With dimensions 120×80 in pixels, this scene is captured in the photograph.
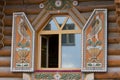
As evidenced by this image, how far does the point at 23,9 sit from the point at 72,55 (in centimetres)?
155

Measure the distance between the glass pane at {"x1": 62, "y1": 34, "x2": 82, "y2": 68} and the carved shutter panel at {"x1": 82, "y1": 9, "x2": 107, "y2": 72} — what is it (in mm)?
211

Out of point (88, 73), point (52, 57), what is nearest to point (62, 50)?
point (52, 57)

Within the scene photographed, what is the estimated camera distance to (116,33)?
8250mm

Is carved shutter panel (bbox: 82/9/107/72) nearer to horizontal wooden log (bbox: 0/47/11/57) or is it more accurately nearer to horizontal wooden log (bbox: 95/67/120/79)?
horizontal wooden log (bbox: 95/67/120/79)

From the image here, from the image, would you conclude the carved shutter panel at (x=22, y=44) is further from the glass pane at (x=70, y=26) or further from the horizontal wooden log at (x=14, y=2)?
the glass pane at (x=70, y=26)

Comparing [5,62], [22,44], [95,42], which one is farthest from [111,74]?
[5,62]

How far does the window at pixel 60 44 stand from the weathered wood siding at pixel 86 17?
1.33 ft

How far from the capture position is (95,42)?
325 inches

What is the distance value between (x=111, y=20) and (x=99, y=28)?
305mm

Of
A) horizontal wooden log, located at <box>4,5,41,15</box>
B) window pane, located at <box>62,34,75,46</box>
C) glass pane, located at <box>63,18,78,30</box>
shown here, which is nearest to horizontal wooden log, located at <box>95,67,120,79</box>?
window pane, located at <box>62,34,75,46</box>

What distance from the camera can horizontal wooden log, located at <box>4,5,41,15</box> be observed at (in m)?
8.81

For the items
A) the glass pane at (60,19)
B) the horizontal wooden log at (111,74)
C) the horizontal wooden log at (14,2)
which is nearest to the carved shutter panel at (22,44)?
the horizontal wooden log at (14,2)

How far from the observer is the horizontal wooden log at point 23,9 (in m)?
8.81

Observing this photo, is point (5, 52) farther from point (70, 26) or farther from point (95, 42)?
point (95, 42)
